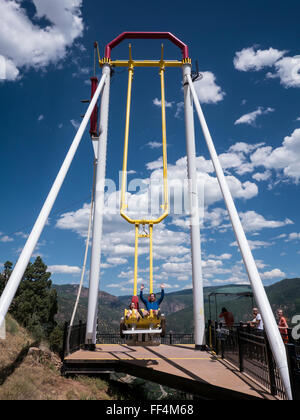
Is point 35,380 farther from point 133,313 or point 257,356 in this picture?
point 257,356

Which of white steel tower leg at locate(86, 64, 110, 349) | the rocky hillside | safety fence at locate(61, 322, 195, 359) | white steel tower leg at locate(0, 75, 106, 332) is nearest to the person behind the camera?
white steel tower leg at locate(0, 75, 106, 332)

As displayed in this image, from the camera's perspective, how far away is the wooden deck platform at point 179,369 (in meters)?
5.89

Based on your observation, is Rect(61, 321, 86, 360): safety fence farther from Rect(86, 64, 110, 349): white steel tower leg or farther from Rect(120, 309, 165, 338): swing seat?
Rect(120, 309, 165, 338): swing seat

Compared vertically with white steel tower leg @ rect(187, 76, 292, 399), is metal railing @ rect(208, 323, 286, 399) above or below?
below

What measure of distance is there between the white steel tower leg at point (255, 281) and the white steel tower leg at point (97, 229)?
17.8 feet

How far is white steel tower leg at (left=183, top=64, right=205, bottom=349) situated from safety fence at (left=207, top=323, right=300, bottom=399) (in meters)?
1.02

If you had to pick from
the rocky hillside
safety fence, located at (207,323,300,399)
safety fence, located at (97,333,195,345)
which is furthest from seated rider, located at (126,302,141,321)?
safety fence, located at (97,333,195,345)

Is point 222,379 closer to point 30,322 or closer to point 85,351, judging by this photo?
point 85,351

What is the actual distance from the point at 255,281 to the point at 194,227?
5475mm

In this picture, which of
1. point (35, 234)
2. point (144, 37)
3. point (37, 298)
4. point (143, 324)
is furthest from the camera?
point (37, 298)

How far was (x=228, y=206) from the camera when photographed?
6.85 metres

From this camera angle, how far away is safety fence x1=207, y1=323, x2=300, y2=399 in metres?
4.99

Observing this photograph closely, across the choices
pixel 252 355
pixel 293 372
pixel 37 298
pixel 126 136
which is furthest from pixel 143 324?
pixel 37 298

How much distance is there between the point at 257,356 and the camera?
650cm
